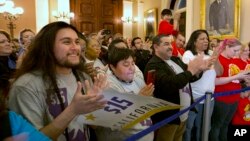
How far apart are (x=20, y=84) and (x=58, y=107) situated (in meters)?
0.26

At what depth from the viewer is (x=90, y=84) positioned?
205 cm

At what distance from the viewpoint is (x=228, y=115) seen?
4.07m

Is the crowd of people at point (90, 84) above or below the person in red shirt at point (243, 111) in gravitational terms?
above

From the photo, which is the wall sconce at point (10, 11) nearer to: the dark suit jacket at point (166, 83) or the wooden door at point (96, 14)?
the wooden door at point (96, 14)

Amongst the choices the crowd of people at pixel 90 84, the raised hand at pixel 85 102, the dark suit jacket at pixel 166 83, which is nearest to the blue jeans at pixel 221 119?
the crowd of people at pixel 90 84

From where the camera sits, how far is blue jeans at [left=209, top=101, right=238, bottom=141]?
3978 millimetres

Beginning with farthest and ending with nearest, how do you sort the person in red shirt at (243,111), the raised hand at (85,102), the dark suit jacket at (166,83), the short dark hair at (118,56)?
the person in red shirt at (243,111) → the dark suit jacket at (166,83) → the short dark hair at (118,56) → the raised hand at (85,102)

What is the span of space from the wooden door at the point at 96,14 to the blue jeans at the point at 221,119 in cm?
1127

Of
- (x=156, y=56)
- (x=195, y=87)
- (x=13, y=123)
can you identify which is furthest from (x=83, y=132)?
(x=195, y=87)

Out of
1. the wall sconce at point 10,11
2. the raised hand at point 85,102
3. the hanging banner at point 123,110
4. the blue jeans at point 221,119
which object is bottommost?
the blue jeans at point 221,119

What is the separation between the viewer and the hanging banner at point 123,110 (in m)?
1.87

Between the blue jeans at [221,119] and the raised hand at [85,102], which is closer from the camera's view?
the raised hand at [85,102]

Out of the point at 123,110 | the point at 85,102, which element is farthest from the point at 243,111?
the point at 85,102

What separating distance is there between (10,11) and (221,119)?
978cm
